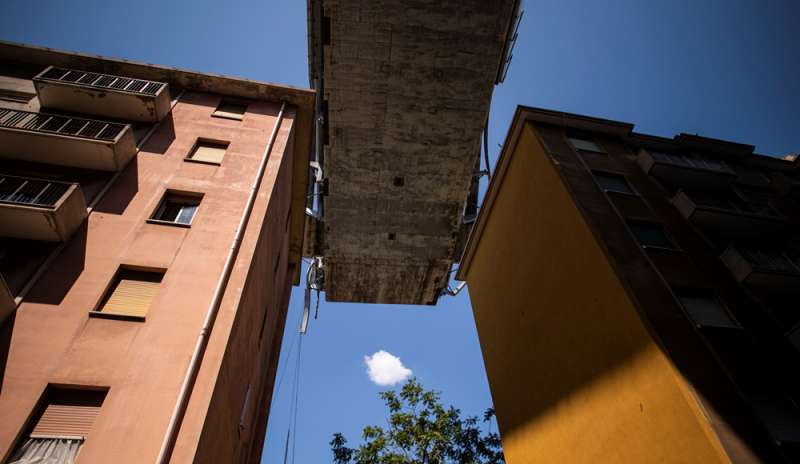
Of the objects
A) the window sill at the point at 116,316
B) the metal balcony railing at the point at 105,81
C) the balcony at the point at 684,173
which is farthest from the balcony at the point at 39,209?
the balcony at the point at 684,173

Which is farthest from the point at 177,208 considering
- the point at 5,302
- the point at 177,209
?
the point at 5,302

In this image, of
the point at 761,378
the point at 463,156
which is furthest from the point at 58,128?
the point at 761,378

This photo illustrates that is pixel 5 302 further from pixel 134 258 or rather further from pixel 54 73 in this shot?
pixel 54 73

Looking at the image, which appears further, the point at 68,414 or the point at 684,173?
the point at 684,173

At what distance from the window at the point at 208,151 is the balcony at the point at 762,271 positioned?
1583 centimetres

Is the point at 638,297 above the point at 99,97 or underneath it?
underneath

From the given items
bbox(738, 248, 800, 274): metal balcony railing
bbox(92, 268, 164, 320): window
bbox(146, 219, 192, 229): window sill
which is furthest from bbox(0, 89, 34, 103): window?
bbox(738, 248, 800, 274): metal balcony railing

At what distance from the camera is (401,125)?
628 inches

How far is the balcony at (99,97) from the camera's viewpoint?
1120 centimetres

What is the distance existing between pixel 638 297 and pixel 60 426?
39.1ft

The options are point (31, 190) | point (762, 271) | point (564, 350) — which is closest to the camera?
point (31, 190)

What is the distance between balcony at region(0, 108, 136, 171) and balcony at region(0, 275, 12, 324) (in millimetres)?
4559

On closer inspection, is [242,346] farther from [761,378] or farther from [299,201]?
[761,378]

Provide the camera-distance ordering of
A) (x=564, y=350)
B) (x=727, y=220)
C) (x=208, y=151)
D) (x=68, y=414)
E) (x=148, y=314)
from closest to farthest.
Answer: (x=68, y=414), (x=148, y=314), (x=564, y=350), (x=727, y=220), (x=208, y=151)
